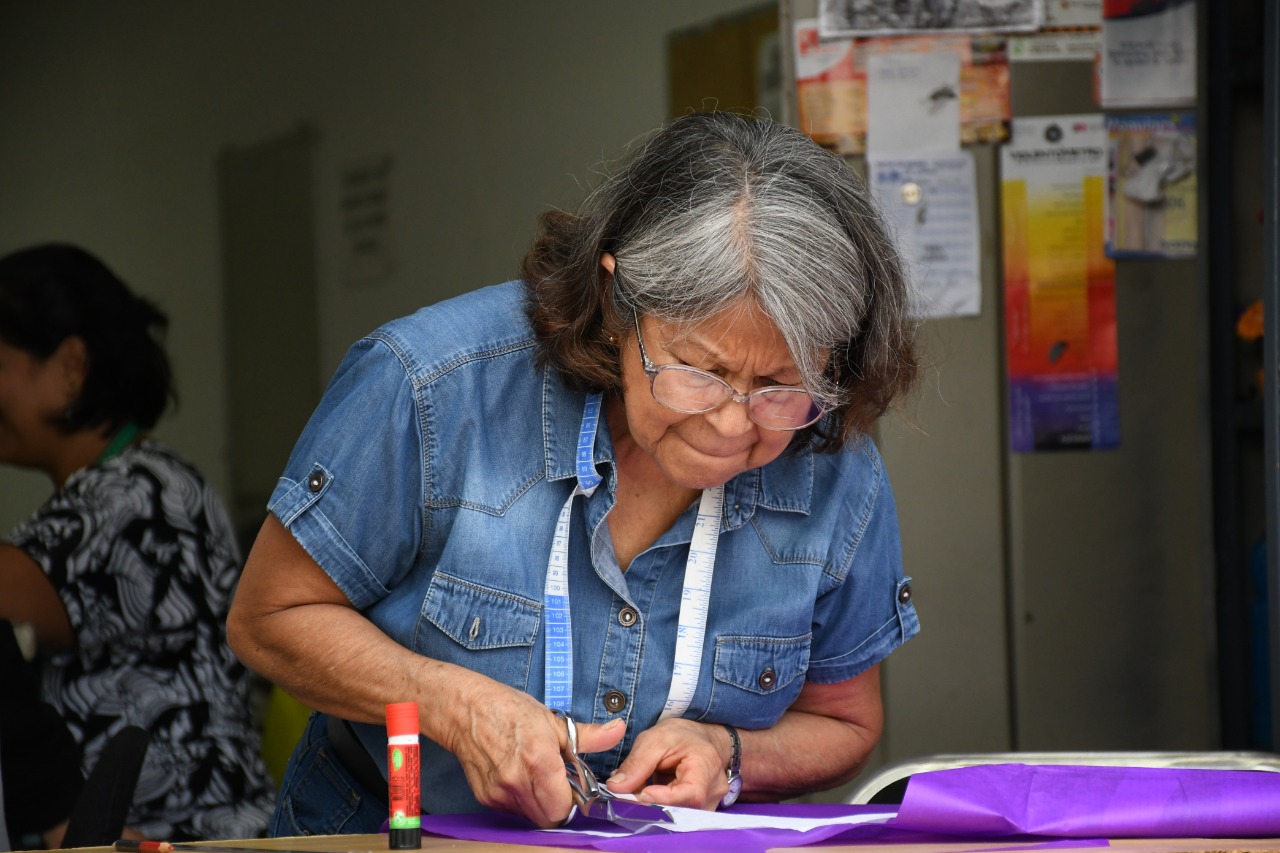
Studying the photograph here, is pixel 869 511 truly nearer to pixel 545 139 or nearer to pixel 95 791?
pixel 95 791

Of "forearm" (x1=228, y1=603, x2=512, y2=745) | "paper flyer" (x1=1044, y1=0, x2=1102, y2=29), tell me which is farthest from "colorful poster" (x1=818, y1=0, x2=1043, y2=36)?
"forearm" (x1=228, y1=603, x2=512, y2=745)

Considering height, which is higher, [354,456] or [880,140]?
[880,140]

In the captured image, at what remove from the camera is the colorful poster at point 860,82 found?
3246 mm

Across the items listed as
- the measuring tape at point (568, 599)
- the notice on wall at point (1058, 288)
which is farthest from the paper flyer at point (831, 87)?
the measuring tape at point (568, 599)

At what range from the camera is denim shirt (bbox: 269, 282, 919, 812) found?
175 centimetres

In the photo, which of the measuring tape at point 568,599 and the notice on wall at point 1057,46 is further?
the notice on wall at point 1057,46

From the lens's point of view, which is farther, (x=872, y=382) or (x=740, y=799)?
(x=740, y=799)

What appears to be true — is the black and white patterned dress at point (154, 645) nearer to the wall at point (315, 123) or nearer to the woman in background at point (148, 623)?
the woman in background at point (148, 623)

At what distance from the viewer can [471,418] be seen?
5.90ft

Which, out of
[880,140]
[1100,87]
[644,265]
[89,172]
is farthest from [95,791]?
[89,172]

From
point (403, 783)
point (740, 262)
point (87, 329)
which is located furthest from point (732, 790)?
point (87, 329)

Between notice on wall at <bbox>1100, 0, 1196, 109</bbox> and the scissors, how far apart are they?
7.52 ft

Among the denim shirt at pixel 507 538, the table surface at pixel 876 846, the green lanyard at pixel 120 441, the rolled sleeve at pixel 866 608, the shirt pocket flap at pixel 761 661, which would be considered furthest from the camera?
the green lanyard at pixel 120 441

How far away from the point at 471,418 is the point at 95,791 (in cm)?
94
